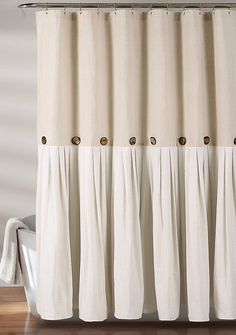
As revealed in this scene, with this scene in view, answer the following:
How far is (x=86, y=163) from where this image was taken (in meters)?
2.81

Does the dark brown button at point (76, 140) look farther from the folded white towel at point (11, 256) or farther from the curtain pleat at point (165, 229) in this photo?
the folded white towel at point (11, 256)

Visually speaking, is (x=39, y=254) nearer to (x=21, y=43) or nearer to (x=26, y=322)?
(x=26, y=322)

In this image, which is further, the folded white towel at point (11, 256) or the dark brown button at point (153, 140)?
the folded white towel at point (11, 256)

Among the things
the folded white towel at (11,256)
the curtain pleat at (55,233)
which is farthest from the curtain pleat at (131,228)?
the folded white towel at (11,256)

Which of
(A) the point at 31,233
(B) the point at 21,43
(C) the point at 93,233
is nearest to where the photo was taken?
(C) the point at 93,233

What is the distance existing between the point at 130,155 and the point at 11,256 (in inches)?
30.1

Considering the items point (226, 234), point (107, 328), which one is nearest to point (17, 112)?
point (107, 328)

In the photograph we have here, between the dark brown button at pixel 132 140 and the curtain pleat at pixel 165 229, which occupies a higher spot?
the dark brown button at pixel 132 140

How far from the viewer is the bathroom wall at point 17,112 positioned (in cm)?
360

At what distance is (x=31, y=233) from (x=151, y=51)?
3.17 ft

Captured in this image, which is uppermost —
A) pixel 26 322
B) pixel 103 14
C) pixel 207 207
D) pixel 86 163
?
pixel 103 14

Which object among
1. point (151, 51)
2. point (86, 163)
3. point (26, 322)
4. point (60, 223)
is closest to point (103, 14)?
point (151, 51)

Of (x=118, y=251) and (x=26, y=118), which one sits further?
(x=26, y=118)

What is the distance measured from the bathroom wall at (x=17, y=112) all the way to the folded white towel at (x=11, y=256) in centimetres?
56
